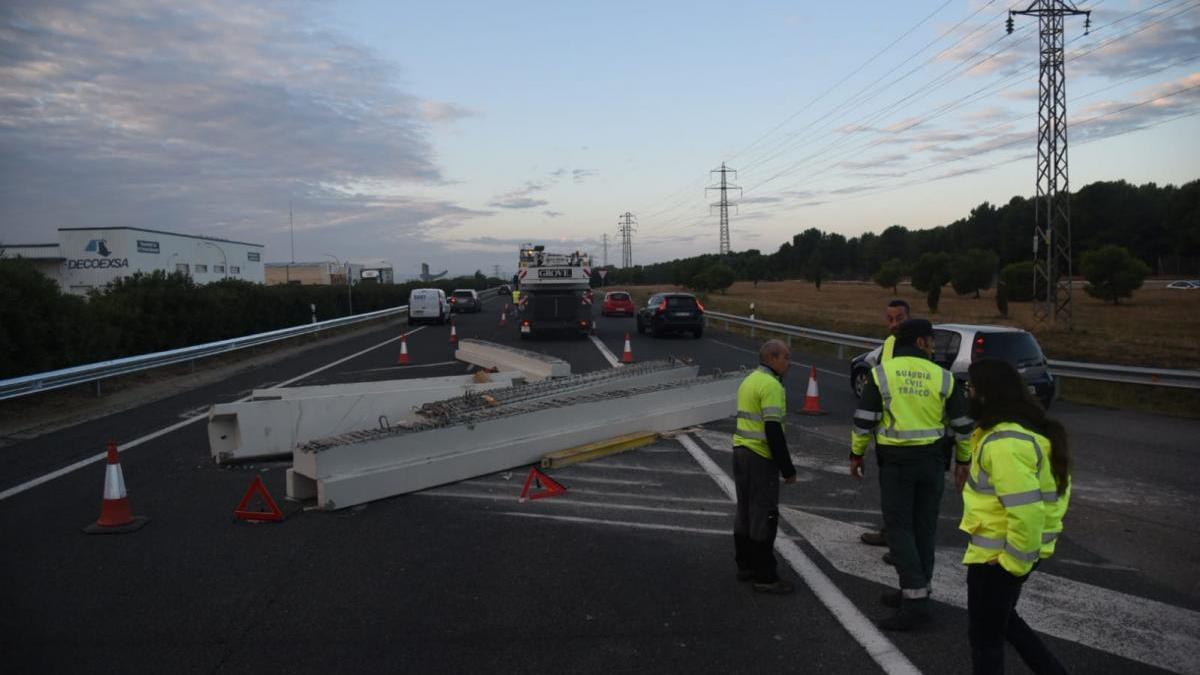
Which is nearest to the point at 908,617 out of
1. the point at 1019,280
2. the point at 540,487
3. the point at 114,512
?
the point at 540,487

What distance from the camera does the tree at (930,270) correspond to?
204ft

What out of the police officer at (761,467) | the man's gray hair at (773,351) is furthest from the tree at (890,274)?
the police officer at (761,467)

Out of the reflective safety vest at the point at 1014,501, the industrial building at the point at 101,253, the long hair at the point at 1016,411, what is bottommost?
the reflective safety vest at the point at 1014,501

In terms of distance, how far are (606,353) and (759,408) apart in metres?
17.0

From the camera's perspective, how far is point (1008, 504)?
10.8 ft

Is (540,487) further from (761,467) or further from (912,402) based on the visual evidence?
(912,402)

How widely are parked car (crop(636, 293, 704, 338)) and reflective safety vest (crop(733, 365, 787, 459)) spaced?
2209 cm

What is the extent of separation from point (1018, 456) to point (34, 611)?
223 inches

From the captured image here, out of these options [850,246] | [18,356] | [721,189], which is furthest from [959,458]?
[850,246]

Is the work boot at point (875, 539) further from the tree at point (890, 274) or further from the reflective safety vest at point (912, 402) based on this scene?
the tree at point (890, 274)

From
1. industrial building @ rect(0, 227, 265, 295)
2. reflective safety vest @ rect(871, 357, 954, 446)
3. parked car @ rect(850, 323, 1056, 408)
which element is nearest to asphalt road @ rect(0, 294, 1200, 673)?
reflective safety vest @ rect(871, 357, 954, 446)

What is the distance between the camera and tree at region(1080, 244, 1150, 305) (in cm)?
5303

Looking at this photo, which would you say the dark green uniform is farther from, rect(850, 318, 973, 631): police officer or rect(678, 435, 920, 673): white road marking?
rect(678, 435, 920, 673): white road marking

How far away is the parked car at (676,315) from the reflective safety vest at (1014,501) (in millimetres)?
23898
